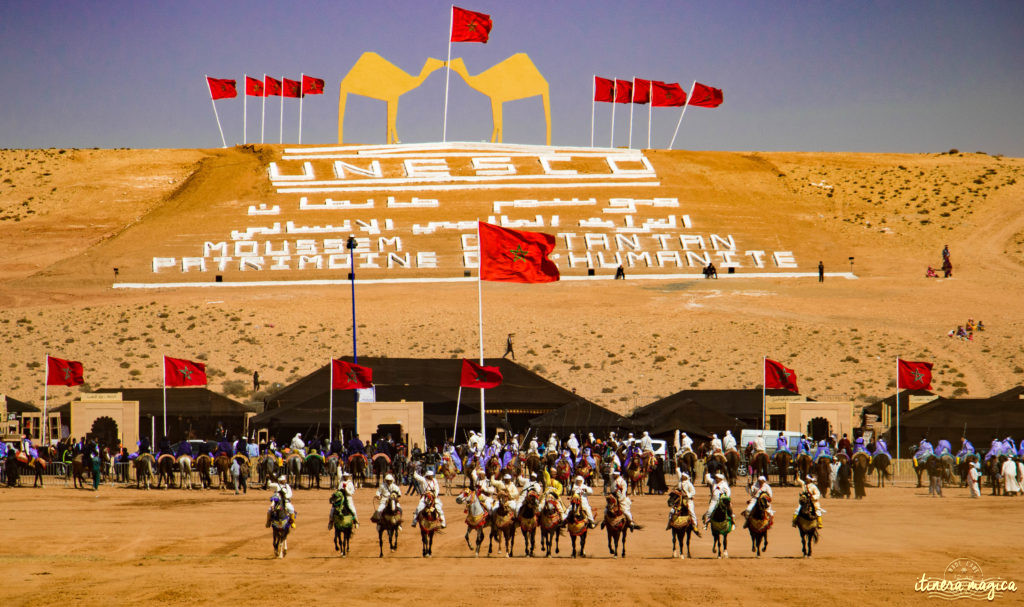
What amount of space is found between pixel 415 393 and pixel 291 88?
218ft

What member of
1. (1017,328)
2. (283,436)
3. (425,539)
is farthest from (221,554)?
(1017,328)

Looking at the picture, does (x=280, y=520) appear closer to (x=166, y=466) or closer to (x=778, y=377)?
(x=166, y=466)

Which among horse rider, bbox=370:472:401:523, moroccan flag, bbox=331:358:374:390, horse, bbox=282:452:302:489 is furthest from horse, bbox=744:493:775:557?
moroccan flag, bbox=331:358:374:390

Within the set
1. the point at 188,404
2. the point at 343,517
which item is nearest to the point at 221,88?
the point at 188,404

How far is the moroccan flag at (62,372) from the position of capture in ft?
129

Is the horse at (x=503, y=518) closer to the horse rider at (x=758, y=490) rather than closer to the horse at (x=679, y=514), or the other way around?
the horse at (x=679, y=514)

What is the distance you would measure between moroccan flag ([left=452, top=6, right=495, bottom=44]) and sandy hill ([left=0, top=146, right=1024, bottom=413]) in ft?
54.4

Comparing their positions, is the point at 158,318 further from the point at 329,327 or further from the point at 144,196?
the point at 144,196

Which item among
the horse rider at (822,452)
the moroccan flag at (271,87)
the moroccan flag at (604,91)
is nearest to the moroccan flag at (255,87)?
the moroccan flag at (271,87)

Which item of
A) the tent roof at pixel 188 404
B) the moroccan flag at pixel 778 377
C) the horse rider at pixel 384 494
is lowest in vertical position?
the horse rider at pixel 384 494

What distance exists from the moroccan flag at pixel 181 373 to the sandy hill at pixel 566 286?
18.1m

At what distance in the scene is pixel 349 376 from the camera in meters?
38.4

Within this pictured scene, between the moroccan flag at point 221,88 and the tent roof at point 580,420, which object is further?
the moroccan flag at point 221,88

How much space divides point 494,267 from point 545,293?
47812 mm
